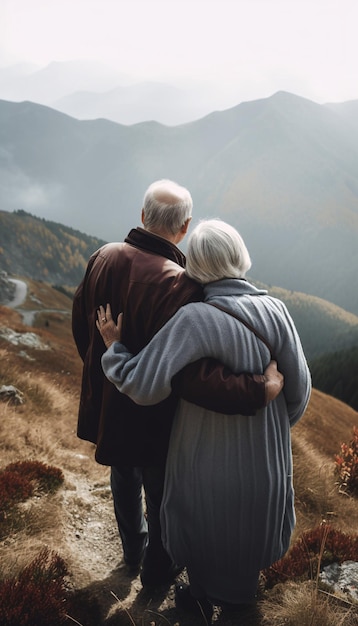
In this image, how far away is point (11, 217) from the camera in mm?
192625

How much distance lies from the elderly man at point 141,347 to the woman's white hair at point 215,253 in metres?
0.14

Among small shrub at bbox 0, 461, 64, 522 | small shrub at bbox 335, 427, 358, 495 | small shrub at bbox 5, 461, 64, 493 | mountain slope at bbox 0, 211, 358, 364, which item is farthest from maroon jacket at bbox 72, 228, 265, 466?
mountain slope at bbox 0, 211, 358, 364

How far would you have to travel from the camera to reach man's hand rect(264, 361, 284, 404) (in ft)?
8.36

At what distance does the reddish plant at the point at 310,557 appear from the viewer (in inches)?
149

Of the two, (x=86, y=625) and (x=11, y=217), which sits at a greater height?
(x=86, y=625)

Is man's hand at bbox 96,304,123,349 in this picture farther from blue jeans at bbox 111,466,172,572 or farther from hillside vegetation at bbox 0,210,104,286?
hillside vegetation at bbox 0,210,104,286

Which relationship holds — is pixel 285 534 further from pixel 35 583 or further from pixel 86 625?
pixel 35 583

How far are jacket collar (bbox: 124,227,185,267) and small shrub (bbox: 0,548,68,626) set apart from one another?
8.93 ft

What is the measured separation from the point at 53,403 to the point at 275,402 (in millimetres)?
6800

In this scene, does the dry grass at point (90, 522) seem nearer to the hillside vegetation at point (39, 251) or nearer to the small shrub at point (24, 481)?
the small shrub at point (24, 481)

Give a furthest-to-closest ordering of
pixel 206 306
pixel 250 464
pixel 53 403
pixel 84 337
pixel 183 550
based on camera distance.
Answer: pixel 53 403 < pixel 84 337 < pixel 183 550 < pixel 250 464 < pixel 206 306

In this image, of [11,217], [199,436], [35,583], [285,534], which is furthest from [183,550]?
[11,217]

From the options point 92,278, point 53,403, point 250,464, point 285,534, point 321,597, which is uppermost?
point 92,278

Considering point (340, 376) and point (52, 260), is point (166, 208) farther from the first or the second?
point (52, 260)
